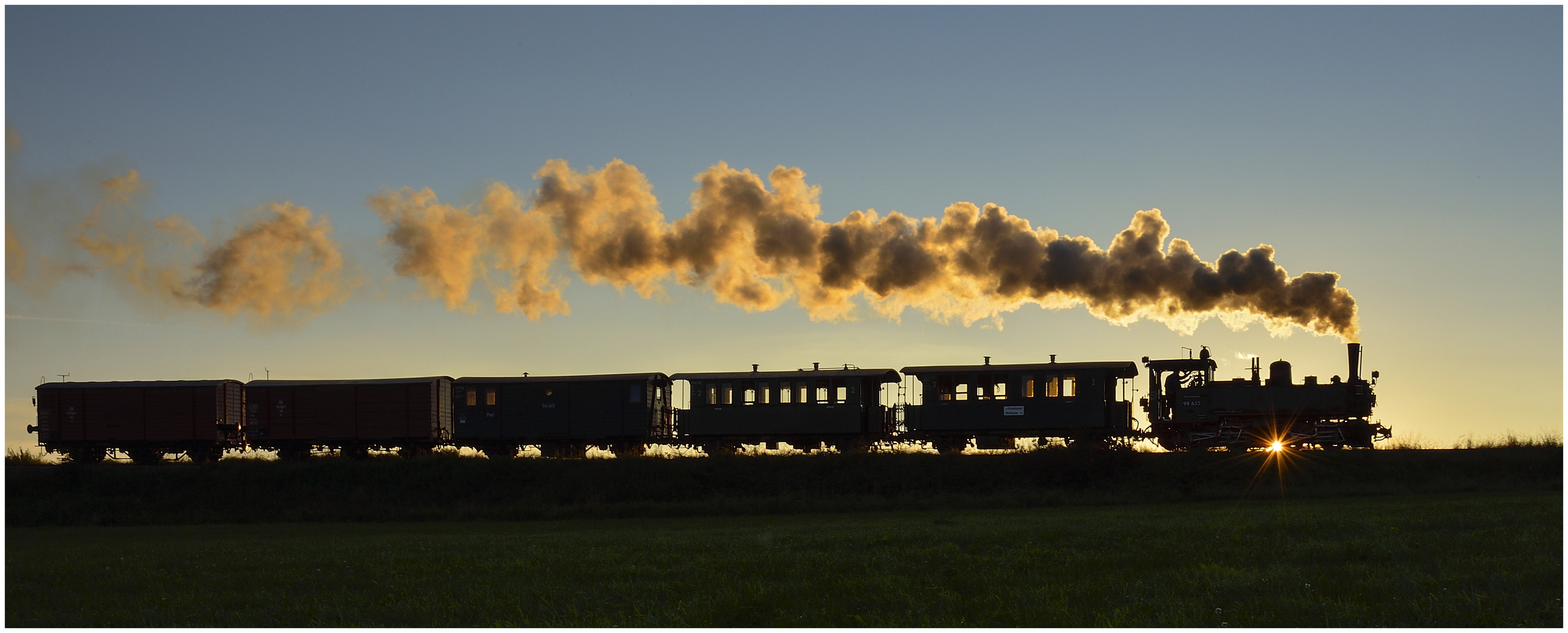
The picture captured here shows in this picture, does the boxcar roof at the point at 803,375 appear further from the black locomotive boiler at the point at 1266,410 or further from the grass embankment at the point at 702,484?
the black locomotive boiler at the point at 1266,410

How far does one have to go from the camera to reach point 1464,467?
1442 inches

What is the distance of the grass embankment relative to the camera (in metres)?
34.6

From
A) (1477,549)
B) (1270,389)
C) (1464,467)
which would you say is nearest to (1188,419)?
(1270,389)

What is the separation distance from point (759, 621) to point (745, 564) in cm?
379

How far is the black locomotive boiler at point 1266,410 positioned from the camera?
38000 millimetres

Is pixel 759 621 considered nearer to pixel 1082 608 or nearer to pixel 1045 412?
pixel 1082 608

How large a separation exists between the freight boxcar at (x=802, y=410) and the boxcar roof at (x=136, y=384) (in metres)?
17.6

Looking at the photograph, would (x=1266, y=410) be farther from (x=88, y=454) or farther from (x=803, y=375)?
(x=88, y=454)

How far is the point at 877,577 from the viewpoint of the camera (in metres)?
17.1

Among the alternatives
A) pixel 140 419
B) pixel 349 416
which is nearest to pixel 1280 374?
pixel 349 416

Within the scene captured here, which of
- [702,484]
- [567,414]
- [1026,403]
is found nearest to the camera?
[702,484]

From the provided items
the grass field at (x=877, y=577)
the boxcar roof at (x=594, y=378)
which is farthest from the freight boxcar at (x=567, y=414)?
the grass field at (x=877, y=577)

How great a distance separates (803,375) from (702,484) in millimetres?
5922

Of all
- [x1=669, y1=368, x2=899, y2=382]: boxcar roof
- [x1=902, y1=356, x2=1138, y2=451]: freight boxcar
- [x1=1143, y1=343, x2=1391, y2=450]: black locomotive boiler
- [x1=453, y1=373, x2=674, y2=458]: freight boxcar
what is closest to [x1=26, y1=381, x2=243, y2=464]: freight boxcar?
[x1=453, y1=373, x2=674, y2=458]: freight boxcar
